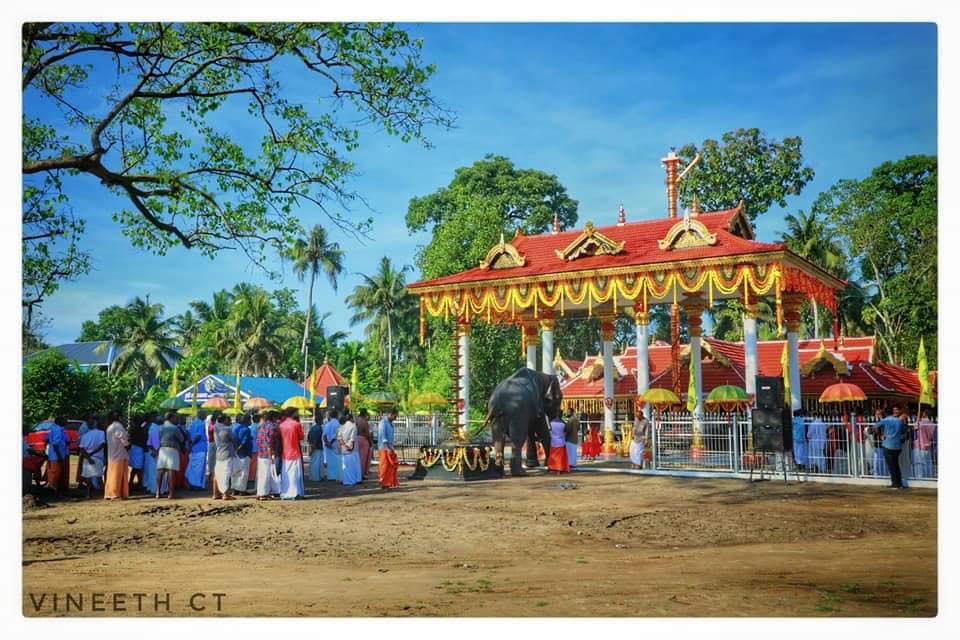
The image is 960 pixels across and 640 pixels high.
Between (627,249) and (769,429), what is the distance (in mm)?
6431

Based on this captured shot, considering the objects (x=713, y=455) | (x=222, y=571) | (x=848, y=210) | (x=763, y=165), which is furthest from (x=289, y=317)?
(x=222, y=571)

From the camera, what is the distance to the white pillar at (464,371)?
20781 mm

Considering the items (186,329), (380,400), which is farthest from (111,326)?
(380,400)

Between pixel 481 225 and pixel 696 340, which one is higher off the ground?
pixel 481 225

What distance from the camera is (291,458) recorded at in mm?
13562

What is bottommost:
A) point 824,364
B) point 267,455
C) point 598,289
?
→ point 267,455

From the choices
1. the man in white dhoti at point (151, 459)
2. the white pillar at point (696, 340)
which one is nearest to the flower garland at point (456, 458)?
the man in white dhoti at point (151, 459)

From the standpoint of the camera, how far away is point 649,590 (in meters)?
7.80

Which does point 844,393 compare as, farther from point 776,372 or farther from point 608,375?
point 776,372

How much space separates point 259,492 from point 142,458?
8.98 feet

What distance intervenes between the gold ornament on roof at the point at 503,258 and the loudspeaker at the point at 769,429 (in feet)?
25.4

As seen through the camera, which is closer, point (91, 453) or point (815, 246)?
point (91, 453)

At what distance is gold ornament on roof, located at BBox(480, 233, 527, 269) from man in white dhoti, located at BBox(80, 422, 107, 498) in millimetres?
9806

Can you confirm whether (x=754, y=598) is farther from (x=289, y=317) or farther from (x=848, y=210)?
(x=289, y=317)
